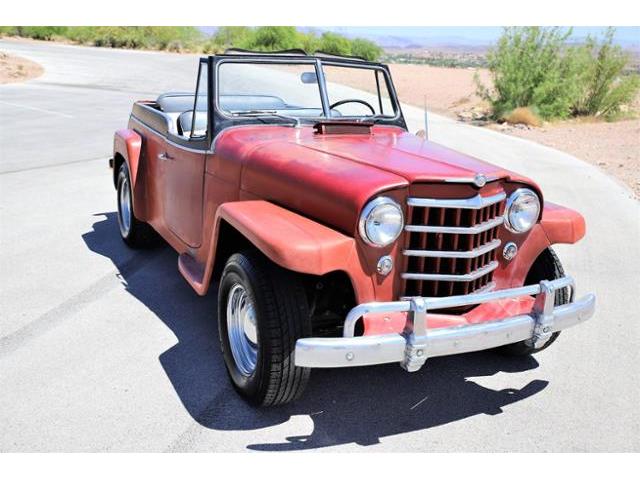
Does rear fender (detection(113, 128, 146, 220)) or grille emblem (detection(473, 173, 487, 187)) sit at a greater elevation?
grille emblem (detection(473, 173, 487, 187))

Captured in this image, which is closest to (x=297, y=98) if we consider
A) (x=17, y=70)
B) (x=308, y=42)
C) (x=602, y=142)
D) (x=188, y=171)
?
(x=188, y=171)

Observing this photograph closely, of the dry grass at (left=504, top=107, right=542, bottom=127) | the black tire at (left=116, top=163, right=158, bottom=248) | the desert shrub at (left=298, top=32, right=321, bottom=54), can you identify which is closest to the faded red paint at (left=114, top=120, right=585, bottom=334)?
the black tire at (left=116, top=163, right=158, bottom=248)

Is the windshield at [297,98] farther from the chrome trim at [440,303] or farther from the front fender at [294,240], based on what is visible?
the chrome trim at [440,303]

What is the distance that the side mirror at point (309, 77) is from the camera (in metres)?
4.20

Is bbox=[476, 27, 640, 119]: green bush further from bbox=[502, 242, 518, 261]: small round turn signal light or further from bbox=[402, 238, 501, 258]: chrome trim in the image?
bbox=[402, 238, 501, 258]: chrome trim

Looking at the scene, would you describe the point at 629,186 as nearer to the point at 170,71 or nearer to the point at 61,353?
the point at 61,353

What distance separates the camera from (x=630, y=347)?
388 centimetres

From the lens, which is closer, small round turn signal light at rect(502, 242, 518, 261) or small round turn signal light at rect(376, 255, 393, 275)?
small round turn signal light at rect(376, 255, 393, 275)

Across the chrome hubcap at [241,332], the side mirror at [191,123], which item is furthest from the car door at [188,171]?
the chrome hubcap at [241,332]

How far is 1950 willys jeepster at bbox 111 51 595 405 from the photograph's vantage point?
2742 mm

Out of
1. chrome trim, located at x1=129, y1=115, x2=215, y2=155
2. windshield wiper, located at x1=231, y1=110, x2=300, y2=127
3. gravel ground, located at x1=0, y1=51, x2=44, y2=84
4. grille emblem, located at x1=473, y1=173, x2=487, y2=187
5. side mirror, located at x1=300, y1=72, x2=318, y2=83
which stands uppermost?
side mirror, located at x1=300, y1=72, x2=318, y2=83

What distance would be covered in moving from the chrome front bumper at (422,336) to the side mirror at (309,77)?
204 cm

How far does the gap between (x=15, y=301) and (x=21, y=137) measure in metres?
8.01

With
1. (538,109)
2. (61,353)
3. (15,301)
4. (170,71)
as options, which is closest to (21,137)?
(15,301)
